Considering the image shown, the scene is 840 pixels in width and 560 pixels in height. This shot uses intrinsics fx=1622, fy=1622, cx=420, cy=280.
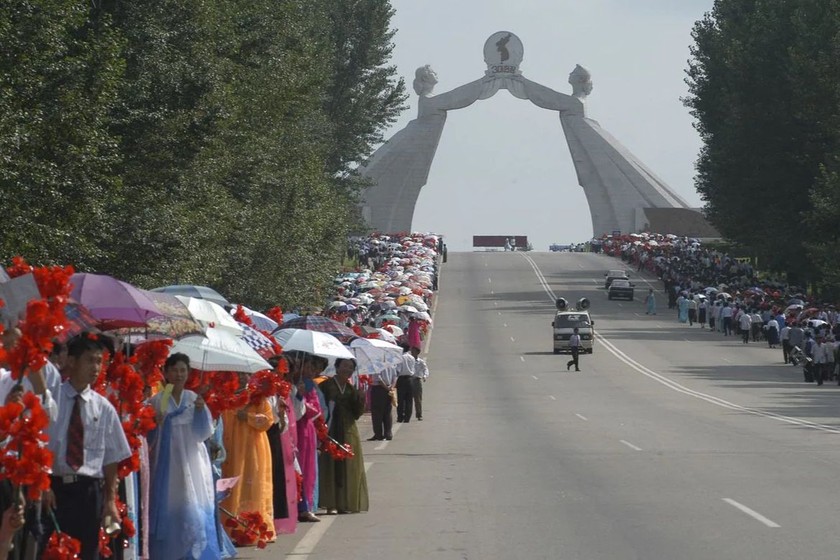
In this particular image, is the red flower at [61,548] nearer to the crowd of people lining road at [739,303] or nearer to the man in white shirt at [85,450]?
the man in white shirt at [85,450]

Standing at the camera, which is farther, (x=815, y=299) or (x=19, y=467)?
(x=815, y=299)

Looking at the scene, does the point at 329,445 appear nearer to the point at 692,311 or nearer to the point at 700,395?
the point at 700,395

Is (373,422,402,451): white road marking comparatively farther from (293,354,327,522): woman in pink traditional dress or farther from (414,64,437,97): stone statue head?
(414,64,437,97): stone statue head

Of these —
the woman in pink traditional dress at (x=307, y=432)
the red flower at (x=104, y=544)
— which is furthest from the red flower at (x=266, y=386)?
the red flower at (x=104, y=544)

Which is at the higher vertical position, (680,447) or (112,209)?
(112,209)

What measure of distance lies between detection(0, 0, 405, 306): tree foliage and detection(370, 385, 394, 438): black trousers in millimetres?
4941

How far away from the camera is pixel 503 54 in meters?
126

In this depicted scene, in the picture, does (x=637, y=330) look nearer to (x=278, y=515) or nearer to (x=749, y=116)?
(x=749, y=116)

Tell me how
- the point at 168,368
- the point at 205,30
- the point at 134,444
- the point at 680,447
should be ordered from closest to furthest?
1. the point at 134,444
2. the point at 168,368
3. the point at 680,447
4. the point at 205,30

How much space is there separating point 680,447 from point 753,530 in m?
9.09

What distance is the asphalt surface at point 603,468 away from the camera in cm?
1283

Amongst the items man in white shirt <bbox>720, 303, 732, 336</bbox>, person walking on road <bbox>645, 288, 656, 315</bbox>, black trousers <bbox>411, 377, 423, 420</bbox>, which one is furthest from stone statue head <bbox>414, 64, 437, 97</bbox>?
black trousers <bbox>411, 377, 423, 420</bbox>

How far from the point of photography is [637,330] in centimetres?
6406

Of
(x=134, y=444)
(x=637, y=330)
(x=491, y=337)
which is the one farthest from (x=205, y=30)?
(x=637, y=330)
